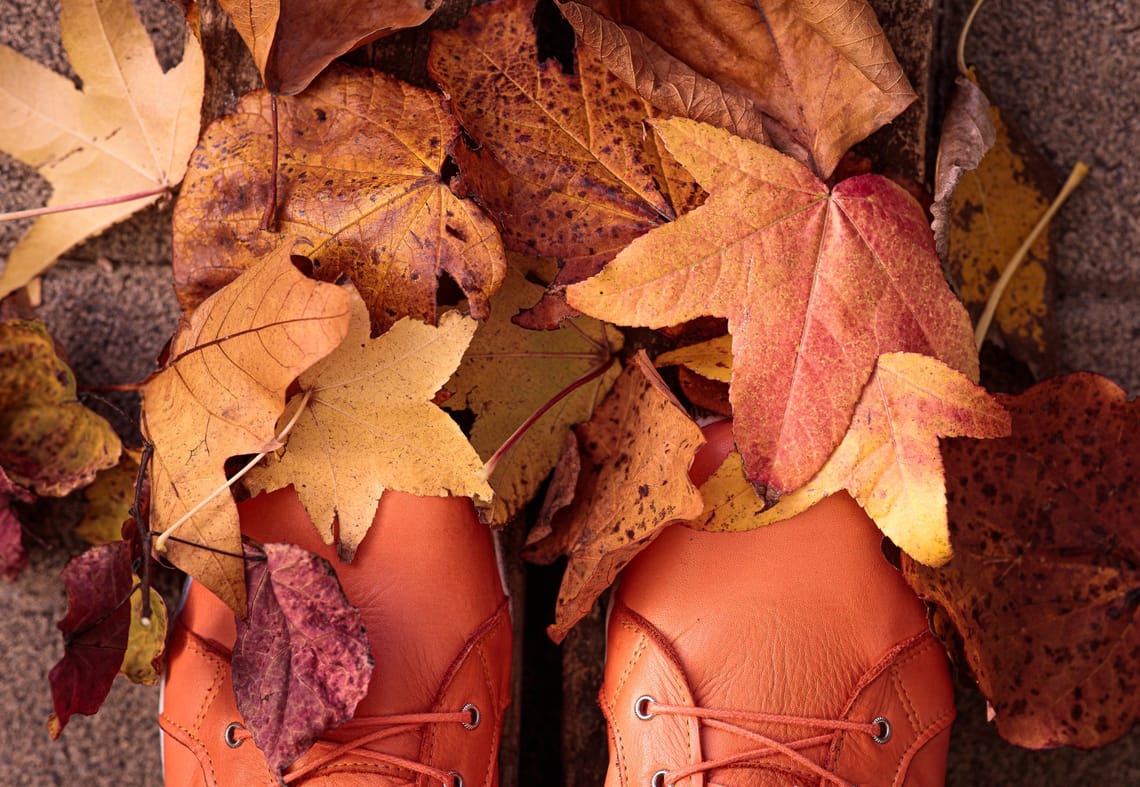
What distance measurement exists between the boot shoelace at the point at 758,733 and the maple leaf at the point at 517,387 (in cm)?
26

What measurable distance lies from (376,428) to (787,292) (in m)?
0.36

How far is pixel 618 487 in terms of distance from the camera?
32.8 inches

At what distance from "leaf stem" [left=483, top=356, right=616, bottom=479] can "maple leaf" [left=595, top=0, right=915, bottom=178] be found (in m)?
0.27

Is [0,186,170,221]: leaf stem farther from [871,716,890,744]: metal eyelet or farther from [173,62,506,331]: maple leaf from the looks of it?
[871,716,890,744]: metal eyelet

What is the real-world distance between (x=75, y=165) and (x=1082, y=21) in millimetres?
1116

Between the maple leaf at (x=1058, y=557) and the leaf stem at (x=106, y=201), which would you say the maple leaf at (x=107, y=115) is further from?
the maple leaf at (x=1058, y=557)

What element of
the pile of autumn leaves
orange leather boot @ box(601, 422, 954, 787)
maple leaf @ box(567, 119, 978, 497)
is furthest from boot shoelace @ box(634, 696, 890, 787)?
maple leaf @ box(567, 119, 978, 497)

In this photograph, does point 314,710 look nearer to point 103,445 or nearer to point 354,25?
point 103,445

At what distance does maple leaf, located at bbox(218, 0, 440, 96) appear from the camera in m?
0.78

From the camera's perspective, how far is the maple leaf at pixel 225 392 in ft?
2.27

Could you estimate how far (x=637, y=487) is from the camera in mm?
808

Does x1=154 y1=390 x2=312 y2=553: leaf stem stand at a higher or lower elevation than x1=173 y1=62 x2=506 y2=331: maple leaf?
lower

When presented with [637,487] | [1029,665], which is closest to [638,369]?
[637,487]

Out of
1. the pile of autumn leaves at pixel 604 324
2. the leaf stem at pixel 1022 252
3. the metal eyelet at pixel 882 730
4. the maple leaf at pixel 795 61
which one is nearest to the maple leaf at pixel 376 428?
the pile of autumn leaves at pixel 604 324
